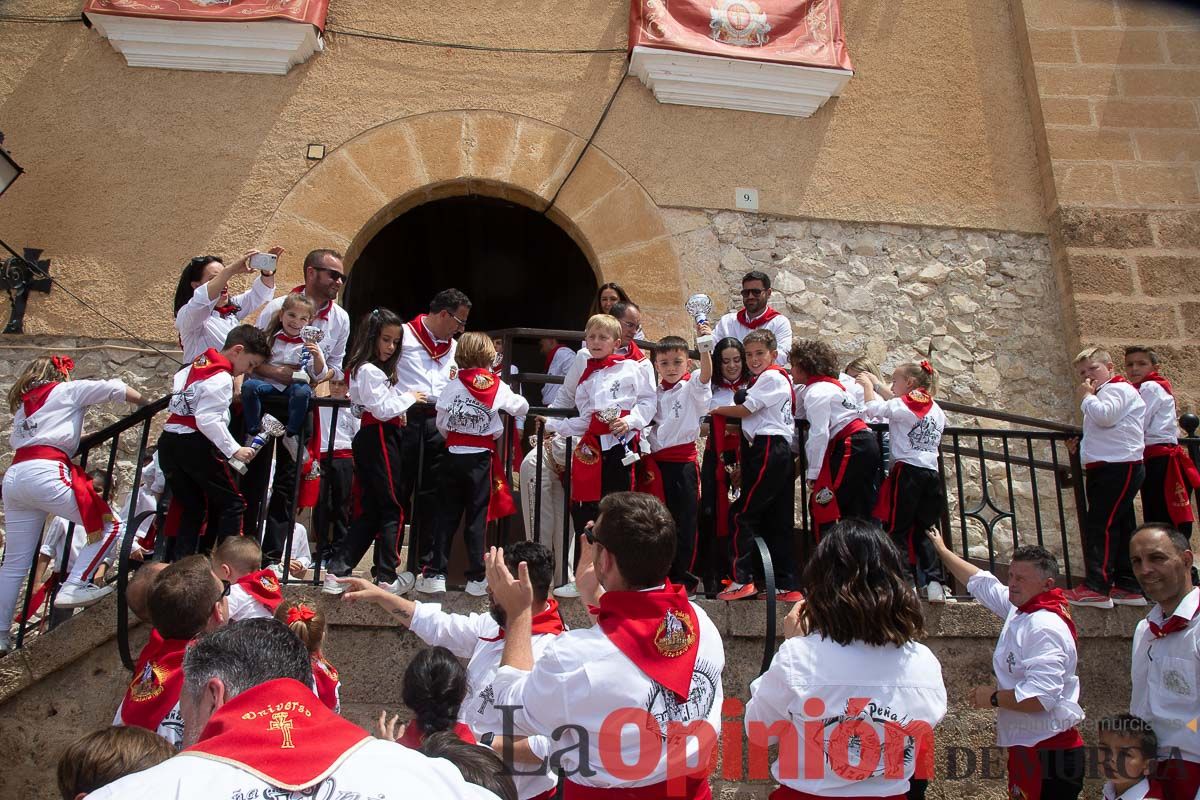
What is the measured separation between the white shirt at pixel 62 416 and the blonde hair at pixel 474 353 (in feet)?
5.90

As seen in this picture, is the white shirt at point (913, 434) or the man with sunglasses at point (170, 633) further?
the white shirt at point (913, 434)

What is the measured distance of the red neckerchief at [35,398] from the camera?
488 centimetres

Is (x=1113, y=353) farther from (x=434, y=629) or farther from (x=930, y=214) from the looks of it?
(x=434, y=629)

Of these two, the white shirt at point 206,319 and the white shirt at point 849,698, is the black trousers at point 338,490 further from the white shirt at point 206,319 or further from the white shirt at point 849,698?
the white shirt at point 849,698

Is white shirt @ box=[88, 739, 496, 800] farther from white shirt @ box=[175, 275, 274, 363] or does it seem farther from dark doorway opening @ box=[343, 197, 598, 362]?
dark doorway opening @ box=[343, 197, 598, 362]

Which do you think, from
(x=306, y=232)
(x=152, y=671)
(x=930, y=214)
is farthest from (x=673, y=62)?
(x=152, y=671)

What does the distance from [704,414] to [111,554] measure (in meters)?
3.48

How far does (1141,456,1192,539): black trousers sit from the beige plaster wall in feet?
10.4

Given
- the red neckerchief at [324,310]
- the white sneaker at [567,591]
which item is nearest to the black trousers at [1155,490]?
the white sneaker at [567,591]

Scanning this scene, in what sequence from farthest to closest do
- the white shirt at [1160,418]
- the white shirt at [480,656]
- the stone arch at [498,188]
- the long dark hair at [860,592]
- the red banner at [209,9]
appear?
the stone arch at [498,188]
the red banner at [209,9]
the white shirt at [1160,418]
the white shirt at [480,656]
the long dark hair at [860,592]

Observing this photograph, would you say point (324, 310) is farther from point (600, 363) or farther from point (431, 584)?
point (431, 584)

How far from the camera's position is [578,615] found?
14.7 feet

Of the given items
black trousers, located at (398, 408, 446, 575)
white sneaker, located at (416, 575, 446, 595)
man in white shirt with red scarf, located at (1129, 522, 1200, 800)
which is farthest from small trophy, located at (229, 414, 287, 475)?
man in white shirt with red scarf, located at (1129, 522, 1200, 800)

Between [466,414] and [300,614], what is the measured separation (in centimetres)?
149
